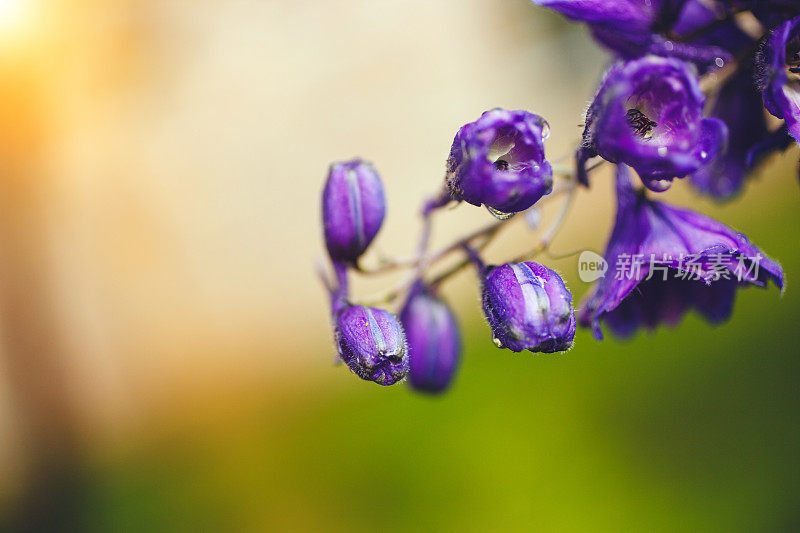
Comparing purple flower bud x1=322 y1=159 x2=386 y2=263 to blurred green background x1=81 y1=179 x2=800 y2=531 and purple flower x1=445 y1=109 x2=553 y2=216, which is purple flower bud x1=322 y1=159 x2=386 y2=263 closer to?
purple flower x1=445 y1=109 x2=553 y2=216

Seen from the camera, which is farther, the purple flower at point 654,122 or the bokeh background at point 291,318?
the bokeh background at point 291,318

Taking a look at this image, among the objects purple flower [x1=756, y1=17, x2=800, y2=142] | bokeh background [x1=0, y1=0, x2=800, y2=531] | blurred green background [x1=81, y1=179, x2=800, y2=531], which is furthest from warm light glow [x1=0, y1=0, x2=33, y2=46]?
purple flower [x1=756, y1=17, x2=800, y2=142]

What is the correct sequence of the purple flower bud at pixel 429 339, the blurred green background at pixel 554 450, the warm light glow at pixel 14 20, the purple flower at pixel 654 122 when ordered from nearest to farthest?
the purple flower at pixel 654 122 < the purple flower bud at pixel 429 339 < the blurred green background at pixel 554 450 < the warm light glow at pixel 14 20

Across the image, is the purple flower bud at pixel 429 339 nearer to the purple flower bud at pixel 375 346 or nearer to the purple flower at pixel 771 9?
the purple flower bud at pixel 375 346

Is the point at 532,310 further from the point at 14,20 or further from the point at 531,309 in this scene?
the point at 14,20

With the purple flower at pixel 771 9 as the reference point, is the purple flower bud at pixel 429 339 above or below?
below

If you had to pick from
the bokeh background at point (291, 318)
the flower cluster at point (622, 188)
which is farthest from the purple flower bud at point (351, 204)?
the bokeh background at point (291, 318)
